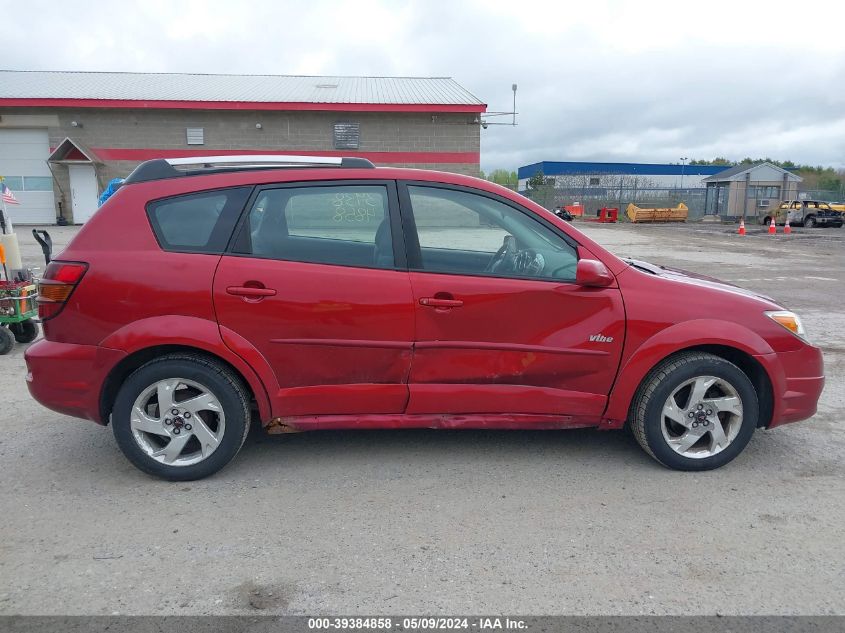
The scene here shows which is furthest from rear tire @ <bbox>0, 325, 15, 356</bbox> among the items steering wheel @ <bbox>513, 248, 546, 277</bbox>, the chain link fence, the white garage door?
the chain link fence

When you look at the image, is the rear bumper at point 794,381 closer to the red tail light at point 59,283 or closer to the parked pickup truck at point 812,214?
the red tail light at point 59,283

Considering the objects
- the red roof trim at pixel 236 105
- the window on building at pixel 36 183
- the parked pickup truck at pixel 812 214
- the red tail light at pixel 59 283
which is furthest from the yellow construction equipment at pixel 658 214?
the red tail light at pixel 59 283

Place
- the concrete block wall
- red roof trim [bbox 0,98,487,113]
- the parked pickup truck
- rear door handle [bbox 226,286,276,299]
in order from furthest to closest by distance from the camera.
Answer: the parked pickup truck
the concrete block wall
red roof trim [bbox 0,98,487,113]
rear door handle [bbox 226,286,276,299]

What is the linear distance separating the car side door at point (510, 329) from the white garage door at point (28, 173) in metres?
27.8

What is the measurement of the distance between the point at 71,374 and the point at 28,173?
2768 cm

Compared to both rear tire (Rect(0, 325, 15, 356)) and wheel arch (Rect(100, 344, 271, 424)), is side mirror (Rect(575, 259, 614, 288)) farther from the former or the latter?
rear tire (Rect(0, 325, 15, 356))

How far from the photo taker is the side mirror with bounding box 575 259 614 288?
353 cm

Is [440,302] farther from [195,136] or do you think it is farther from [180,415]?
[195,136]

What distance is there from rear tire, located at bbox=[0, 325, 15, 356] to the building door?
71.5 ft

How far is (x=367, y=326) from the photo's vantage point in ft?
11.5

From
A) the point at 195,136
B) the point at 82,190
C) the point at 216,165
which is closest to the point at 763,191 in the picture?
the point at 195,136

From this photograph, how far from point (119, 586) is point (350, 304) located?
1.71 metres

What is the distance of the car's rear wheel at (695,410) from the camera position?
12.0ft

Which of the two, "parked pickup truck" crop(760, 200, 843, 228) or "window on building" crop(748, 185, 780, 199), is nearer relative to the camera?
"parked pickup truck" crop(760, 200, 843, 228)
